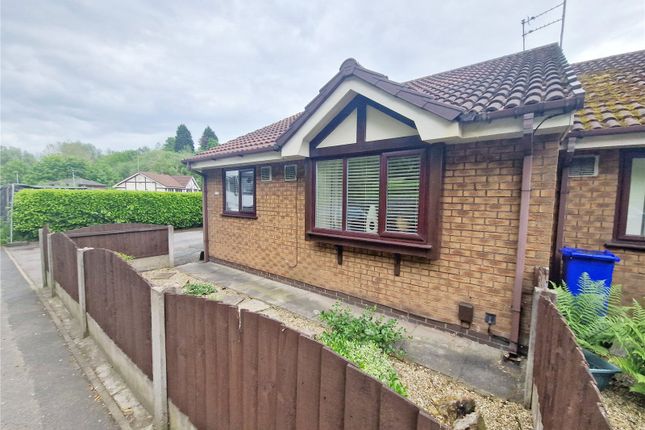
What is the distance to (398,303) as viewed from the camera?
15.7ft

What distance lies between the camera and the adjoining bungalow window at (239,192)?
24.3 ft

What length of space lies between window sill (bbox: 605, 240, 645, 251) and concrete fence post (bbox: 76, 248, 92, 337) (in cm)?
871

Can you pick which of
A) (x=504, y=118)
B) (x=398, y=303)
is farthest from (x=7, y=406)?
(x=504, y=118)

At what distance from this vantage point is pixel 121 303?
3.22 metres

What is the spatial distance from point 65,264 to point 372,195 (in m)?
6.29

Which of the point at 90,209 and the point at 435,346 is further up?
the point at 90,209

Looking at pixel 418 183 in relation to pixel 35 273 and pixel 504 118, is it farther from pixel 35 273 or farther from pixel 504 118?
pixel 35 273

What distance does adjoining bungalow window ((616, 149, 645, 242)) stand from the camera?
4.21 m

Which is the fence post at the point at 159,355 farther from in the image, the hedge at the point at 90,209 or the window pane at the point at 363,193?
the hedge at the point at 90,209

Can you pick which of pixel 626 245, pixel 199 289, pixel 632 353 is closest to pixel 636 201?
pixel 626 245

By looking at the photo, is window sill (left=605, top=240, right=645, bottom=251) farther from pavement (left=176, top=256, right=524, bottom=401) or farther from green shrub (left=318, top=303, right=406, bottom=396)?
green shrub (left=318, top=303, right=406, bottom=396)

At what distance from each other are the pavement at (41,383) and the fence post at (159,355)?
602 mm

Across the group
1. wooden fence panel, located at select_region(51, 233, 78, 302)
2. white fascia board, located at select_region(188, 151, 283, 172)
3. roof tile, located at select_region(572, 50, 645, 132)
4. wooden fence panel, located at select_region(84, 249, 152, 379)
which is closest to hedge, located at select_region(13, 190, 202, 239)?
white fascia board, located at select_region(188, 151, 283, 172)

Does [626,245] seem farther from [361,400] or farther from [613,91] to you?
[361,400]
